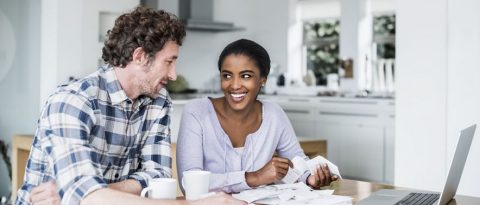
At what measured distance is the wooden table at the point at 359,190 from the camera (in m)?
1.75

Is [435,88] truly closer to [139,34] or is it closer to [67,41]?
[139,34]

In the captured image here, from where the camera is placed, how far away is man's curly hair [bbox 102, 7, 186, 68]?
1.70 m

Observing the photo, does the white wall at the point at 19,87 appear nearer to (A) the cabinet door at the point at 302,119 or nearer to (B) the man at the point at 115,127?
(A) the cabinet door at the point at 302,119

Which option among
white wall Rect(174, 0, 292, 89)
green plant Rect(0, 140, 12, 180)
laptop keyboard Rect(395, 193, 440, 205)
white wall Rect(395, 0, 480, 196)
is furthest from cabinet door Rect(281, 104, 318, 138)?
laptop keyboard Rect(395, 193, 440, 205)

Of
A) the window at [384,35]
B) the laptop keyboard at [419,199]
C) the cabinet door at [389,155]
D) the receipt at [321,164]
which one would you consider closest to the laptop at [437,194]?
the laptop keyboard at [419,199]

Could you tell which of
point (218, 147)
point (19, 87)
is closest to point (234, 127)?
point (218, 147)

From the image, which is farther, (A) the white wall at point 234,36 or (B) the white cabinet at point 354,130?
(A) the white wall at point 234,36

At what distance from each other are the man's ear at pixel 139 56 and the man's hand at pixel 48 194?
1.32 ft

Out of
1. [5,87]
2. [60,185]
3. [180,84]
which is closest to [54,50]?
[5,87]

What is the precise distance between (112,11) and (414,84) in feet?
10.0

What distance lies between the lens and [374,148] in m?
6.02

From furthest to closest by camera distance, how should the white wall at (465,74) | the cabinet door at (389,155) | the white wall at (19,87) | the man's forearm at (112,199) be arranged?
the cabinet door at (389,155)
the white wall at (19,87)
the white wall at (465,74)
the man's forearm at (112,199)

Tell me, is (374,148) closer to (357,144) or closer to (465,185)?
(357,144)

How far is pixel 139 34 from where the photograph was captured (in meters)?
1.70
